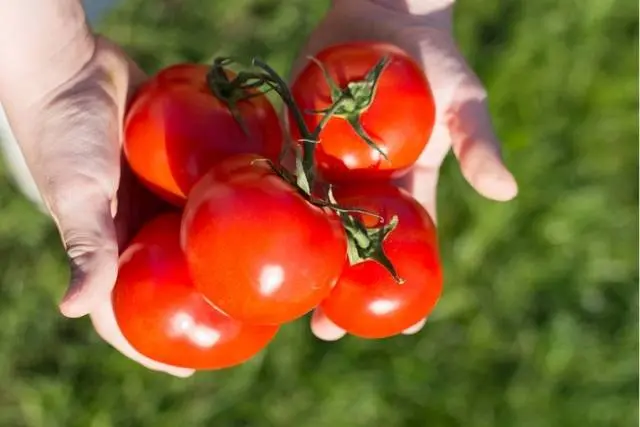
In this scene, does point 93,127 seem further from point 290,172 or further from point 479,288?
point 479,288

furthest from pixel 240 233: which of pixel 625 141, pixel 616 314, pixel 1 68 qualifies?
pixel 625 141

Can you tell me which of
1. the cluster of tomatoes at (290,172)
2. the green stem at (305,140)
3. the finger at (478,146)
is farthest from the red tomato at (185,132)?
the finger at (478,146)

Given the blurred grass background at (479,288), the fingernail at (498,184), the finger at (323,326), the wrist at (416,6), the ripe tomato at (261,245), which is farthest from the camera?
the blurred grass background at (479,288)

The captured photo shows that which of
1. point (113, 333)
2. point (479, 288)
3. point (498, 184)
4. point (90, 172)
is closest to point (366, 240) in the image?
point (498, 184)

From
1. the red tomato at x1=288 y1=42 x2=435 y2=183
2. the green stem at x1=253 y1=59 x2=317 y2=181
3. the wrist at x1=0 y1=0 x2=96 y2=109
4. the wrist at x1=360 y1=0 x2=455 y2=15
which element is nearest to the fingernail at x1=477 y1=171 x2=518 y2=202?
the red tomato at x1=288 y1=42 x2=435 y2=183

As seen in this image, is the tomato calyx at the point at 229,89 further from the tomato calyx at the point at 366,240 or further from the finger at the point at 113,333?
the finger at the point at 113,333

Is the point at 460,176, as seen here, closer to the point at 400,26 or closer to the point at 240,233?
the point at 400,26

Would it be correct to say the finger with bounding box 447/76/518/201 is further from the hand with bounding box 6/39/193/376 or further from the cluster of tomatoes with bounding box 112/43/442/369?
the hand with bounding box 6/39/193/376
